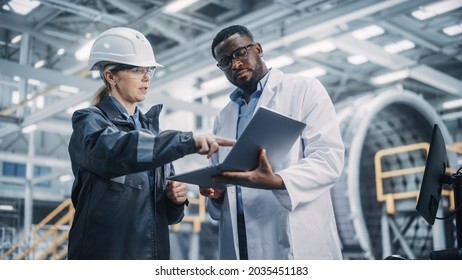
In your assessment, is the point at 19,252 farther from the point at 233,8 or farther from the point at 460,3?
the point at 460,3

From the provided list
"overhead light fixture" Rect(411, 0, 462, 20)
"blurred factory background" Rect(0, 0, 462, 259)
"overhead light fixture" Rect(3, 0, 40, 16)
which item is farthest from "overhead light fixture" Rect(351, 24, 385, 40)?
"overhead light fixture" Rect(3, 0, 40, 16)

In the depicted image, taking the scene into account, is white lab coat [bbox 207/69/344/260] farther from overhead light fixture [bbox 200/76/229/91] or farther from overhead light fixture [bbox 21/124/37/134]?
overhead light fixture [bbox 200/76/229/91]

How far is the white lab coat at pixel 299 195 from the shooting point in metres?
1.76

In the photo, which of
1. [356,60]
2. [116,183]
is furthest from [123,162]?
[356,60]

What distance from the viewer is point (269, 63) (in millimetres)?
8398

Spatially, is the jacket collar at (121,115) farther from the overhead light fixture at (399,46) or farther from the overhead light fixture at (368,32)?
the overhead light fixture at (399,46)

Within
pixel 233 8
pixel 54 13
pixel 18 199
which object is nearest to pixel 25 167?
pixel 18 199

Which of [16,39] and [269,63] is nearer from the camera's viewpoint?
[16,39]

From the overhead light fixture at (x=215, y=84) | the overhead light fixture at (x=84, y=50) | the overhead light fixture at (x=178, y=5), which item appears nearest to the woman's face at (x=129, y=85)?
the overhead light fixture at (x=178, y=5)

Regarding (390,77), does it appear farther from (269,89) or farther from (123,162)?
(123,162)

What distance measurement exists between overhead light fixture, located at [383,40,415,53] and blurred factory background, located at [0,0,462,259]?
2 cm

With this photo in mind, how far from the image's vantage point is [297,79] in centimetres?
196

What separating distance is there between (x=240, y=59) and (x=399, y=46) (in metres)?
6.95

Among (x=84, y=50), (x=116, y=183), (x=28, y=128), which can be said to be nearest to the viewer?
(x=116, y=183)
